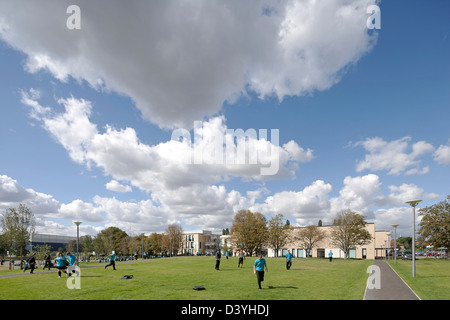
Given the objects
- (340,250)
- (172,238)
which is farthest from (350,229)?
(172,238)

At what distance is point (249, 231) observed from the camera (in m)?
63.7

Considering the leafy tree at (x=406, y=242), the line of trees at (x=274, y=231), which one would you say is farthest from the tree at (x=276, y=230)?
the leafy tree at (x=406, y=242)

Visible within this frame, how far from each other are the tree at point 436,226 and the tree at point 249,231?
3349 cm

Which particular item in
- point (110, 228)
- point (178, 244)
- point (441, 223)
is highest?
point (441, 223)

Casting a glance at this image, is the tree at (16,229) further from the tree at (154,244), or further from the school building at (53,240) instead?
the school building at (53,240)

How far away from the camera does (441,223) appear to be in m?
53.0

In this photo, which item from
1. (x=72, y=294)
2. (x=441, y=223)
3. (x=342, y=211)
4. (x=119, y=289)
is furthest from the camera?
(x=342, y=211)

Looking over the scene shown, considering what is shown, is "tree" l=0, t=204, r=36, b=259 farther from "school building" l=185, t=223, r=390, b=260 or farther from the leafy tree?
the leafy tree

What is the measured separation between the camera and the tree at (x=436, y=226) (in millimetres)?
52594

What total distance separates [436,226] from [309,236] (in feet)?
103
